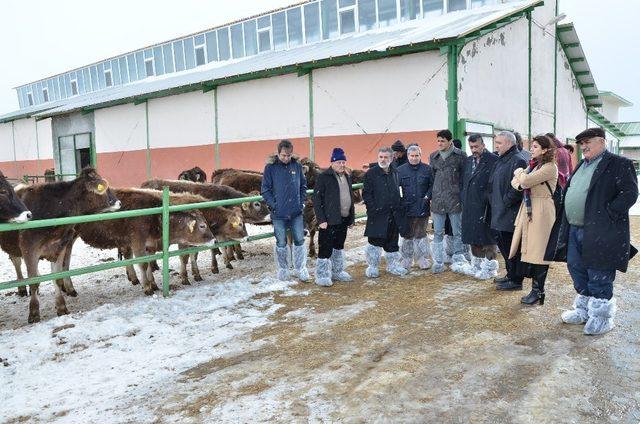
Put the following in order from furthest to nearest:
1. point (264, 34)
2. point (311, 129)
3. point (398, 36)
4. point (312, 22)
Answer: point (264, 34), point (312, 22), point (398, 36), point (311, 129)

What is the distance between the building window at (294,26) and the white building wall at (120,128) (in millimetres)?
6765

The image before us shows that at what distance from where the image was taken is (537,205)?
520 cm

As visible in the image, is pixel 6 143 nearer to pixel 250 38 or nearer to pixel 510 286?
pixel 250 38

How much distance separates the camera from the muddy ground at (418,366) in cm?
323

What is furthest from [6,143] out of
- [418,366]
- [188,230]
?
[418,366]

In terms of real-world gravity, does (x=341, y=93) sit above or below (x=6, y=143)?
above

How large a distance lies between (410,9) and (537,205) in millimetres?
14007

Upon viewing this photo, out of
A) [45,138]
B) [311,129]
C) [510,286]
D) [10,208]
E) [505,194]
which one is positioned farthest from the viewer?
[45,138]

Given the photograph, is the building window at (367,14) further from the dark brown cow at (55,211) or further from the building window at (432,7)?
the dark brown cow at (55,211)

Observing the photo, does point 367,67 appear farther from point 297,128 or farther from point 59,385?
point 59,385

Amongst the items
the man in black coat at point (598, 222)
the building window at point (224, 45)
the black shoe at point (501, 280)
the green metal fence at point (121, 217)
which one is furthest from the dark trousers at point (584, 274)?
the building window at point (224, 45)

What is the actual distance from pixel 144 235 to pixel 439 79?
25.3 feet

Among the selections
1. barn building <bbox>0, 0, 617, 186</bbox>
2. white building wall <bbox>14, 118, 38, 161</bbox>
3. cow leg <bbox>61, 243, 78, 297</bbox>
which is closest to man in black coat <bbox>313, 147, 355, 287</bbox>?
cow leg <bbox>61, 243, 78, 297</bbox>

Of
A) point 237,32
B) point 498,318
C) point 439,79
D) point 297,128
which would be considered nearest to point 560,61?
point 439,79
